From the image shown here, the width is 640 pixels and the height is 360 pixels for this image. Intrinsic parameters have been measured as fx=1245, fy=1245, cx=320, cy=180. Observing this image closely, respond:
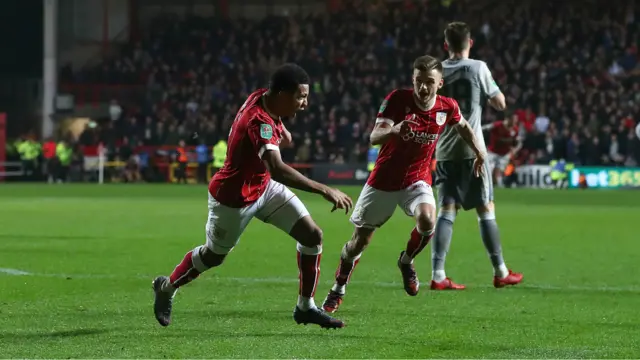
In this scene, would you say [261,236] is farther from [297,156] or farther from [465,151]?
[297,156]

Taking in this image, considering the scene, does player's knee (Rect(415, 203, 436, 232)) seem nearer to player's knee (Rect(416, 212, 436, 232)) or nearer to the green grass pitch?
player's knee (Rect(416, 212, 436, 232))

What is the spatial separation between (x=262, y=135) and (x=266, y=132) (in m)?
0.03

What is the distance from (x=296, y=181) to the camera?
23.6 ft

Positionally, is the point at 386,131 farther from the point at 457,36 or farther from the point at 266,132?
the point at 457,36

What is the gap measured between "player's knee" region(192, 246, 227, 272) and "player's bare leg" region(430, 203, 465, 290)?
283 cm

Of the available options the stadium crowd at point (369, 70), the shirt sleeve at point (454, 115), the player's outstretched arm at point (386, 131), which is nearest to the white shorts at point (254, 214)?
the player's outstretched arm at point (386, 131)

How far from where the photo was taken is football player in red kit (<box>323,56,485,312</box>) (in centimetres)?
899

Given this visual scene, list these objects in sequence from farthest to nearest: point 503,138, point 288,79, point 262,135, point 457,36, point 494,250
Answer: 1. point 503,138
2. point 494,250
3. point 457,36
4. point 288,79
5. point 262,135

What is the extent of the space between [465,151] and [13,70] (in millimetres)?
36238

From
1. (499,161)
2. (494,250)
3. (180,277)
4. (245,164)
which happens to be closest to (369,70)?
(499,161)

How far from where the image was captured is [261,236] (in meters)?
16.8

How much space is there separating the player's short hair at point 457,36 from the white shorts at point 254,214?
3196 mm

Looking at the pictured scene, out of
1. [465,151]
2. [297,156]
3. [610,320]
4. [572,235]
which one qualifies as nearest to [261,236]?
[572,235]

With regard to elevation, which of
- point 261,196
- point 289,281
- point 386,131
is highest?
point 386,131
